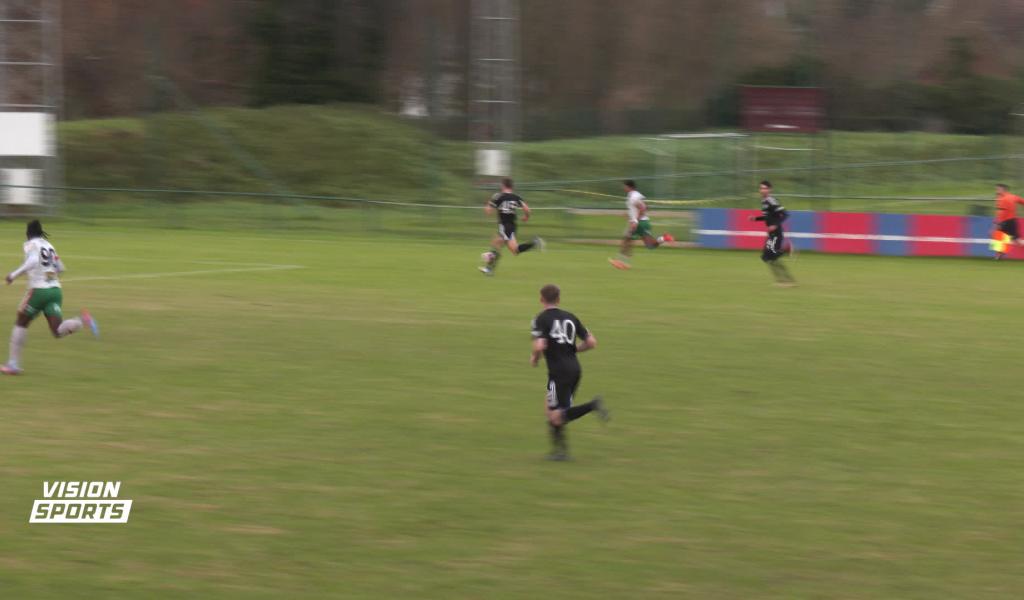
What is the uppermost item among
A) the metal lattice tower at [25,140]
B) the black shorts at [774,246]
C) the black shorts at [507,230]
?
the metal lattice tower at [25,140]

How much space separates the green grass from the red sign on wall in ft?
34.9

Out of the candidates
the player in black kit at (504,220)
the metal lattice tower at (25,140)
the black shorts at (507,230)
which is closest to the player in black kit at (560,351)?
the player in black kit at (504,220)

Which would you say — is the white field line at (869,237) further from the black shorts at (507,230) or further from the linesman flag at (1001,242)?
the black shorts at (507,230)

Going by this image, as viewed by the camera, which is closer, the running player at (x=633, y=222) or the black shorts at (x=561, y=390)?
the black shorts at (x=561, y=390)

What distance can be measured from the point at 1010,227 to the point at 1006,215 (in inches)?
16.9

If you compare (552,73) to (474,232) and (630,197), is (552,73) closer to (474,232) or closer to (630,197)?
(474,232)

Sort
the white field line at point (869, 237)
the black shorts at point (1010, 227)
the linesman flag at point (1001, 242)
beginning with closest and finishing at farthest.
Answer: the black shorts at point (1010, 227), the linesman flag at point (1001, 242), the white field line at point (869, 237)

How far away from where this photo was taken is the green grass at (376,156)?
51906 mm

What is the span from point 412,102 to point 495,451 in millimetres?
57192

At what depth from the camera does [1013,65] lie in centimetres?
6956

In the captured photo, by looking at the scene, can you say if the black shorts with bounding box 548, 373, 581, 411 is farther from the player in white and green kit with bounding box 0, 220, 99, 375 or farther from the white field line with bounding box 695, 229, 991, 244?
the white field line with bounding box 695, 229, 991, 244

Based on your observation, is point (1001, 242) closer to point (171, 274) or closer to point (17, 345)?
point (171, 274)

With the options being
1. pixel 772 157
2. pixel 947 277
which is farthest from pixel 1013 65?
pixel 947 277

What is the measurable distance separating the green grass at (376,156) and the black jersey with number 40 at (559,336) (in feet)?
129
